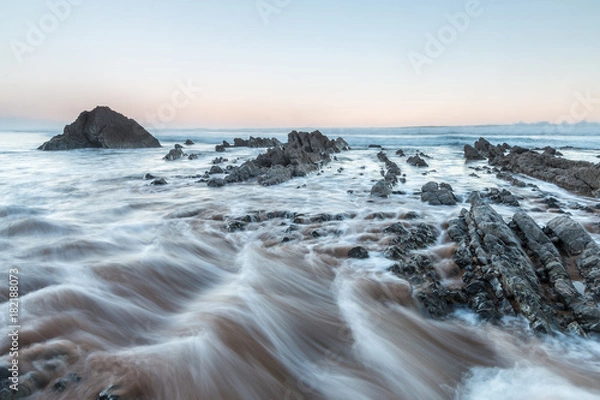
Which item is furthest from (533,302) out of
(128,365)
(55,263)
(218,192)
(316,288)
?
(218,192)

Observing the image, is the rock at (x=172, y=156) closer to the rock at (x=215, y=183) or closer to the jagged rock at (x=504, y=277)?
the rock at (x=215, y=183)

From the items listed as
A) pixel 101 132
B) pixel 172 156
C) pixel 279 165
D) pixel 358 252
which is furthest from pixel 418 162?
pixel 101 132

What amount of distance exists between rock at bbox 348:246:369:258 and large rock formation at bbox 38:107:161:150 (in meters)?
35.8

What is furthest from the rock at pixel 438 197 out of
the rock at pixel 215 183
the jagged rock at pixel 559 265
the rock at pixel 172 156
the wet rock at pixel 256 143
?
the wet rock at pixel 256 143

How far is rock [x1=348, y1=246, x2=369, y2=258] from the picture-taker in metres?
6.17

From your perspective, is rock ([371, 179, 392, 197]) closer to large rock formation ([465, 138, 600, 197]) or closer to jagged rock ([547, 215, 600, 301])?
jagged rock ([547, 215, 600, 301])

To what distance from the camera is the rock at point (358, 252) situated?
6.17 m

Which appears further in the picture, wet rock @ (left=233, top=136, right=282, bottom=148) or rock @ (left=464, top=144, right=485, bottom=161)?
wet rock @ (left=233, top=136, right=282, bottom=148)

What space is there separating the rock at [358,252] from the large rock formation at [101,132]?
35.8m

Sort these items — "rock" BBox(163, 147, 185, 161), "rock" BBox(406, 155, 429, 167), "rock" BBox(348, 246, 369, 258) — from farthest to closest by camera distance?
"rock" BBox(163, 147, 185, 161)
"rock" BBox(406, 155, 429, 167)
"rock" BBox(348, 246, 369, 258)

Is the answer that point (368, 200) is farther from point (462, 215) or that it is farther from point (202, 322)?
point (202, 322)

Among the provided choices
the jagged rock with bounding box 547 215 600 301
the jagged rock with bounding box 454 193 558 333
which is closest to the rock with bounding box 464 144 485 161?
the jagged rock with bounding box 547 215 600 301

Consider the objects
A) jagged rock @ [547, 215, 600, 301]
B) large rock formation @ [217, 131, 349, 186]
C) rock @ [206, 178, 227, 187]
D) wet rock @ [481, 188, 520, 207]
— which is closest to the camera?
jagged rock @ [547, 215, 600, 301]

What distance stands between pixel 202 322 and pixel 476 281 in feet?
12.7
